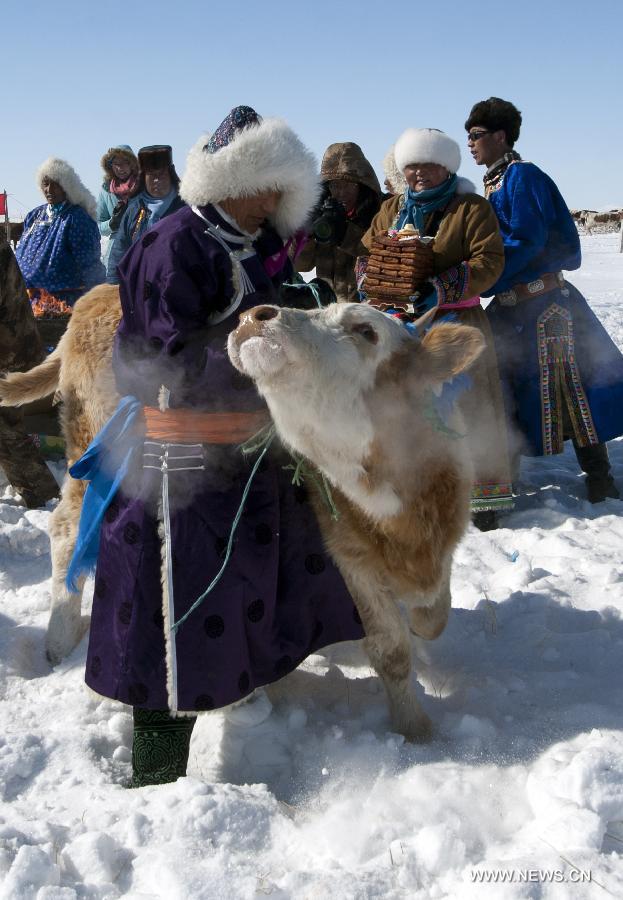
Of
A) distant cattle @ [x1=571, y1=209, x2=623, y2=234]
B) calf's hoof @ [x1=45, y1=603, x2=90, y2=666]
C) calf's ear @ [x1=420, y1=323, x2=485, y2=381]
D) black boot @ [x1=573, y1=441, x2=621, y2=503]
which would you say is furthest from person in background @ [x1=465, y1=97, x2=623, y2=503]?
distant cattle @ [x1=571, y1=209, x2=623, y2=234]

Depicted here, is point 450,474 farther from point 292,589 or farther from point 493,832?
point 493,832

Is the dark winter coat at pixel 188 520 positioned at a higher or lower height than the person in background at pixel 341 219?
lower

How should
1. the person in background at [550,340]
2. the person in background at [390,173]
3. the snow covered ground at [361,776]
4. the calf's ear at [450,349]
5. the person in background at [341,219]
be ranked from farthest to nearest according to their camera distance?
the person in background at [390,173], the person in background at [341,219], the person in background at [550,340], the calf's ear at [450,349], the snow covered ground at [361,776]

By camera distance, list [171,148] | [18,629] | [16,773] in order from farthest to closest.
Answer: [171,148]
[18,629]
[16,773]

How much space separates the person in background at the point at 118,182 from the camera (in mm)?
6211

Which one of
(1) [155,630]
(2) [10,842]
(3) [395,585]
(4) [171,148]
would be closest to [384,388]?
(3) [395,585]

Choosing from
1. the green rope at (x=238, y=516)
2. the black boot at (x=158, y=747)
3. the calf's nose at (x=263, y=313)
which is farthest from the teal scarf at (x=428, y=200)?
the black boot at (x=158, y=747)

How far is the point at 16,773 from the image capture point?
94.3 inches

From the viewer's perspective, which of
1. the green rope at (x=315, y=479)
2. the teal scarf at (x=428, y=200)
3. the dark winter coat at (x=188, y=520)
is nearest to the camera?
the dark winter coat at (x=188, y=520)

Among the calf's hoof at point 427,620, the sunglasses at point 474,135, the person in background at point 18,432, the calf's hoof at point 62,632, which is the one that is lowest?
the calf's hoof at point 62,632

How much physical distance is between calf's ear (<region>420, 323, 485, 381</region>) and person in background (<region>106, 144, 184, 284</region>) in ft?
12.1

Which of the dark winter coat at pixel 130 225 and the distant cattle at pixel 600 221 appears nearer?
the dark winter coat at pixel 130 225

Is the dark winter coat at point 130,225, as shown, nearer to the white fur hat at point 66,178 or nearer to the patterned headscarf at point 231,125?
the white fur hat at point 66,178

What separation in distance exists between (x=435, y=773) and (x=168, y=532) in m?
1.00
